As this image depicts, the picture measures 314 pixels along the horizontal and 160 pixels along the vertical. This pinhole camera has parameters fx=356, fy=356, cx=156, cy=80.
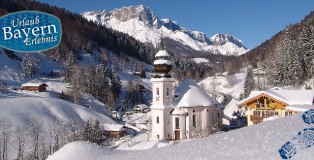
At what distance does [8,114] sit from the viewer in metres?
66.4

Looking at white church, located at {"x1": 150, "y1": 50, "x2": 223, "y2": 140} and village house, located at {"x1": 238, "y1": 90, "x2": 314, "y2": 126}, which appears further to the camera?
white church, located at {"x1": 150, "y1": 50, "x2": 223, "y2": 140}

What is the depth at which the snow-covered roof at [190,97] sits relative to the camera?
4978 centimetres

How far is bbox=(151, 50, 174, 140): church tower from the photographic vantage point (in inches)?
1935

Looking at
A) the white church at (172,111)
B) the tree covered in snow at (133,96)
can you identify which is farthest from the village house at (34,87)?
the white church at (172,111)

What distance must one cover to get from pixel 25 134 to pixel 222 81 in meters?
93.9

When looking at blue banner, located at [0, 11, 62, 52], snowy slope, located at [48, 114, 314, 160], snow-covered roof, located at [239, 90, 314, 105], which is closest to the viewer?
snowy slope, located at [48, 114, 314, 160]

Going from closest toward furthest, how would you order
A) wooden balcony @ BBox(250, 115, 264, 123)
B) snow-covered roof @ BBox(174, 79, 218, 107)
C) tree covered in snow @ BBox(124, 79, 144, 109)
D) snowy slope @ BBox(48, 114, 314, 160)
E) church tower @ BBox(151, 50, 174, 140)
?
snowy slope @ BBox(48, 114, 314, 160)
wooden balcony @ BBox(250, 115, 264, 123)
church tower @ BBox(151, 50, 174, 140)
snow-covered roof @ BBox(174, 79, 218, 107)
tree covered in snow @ BBox(124, 79, 144, 109)

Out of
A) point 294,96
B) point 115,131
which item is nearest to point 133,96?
point 115,131

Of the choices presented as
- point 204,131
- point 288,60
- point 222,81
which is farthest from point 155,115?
point 222,81

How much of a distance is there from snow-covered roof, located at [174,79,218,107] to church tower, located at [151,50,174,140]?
1980 millimetres

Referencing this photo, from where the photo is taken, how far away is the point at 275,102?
41500 millimetres

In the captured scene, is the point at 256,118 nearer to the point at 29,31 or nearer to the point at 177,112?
the point at 177,112

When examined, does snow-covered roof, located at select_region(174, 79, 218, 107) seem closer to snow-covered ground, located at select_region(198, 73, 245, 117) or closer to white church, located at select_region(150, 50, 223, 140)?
white church, located at select_region(150, 50, 223, 140)

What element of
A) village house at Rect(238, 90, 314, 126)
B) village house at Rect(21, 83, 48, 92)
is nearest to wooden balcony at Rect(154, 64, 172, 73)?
village house at Rect(238, 90, 314, 126)
